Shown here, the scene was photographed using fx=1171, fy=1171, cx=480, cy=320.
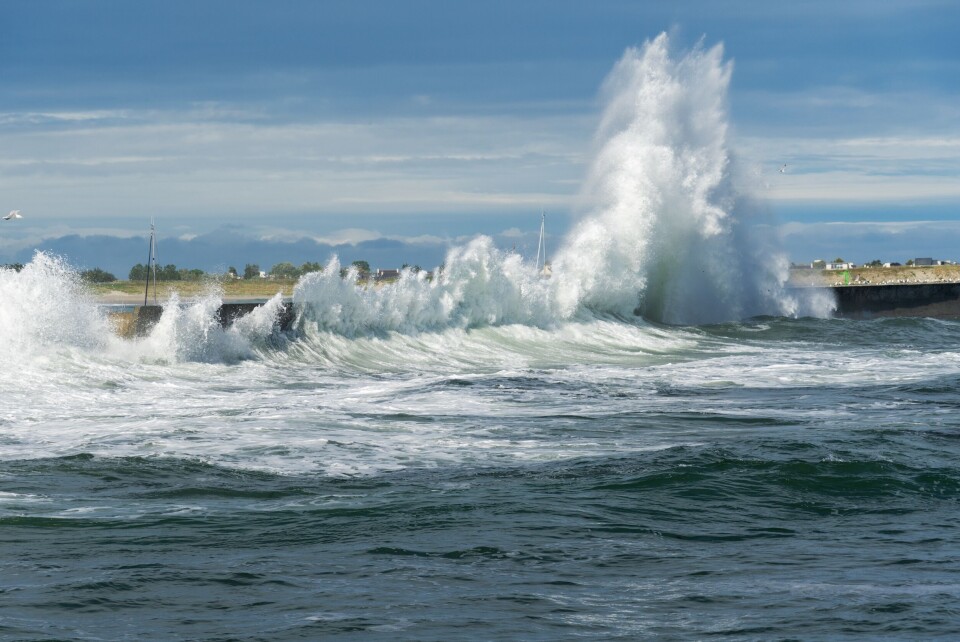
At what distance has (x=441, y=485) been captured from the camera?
821cm

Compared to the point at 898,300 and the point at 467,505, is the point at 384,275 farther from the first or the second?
the point at 467,505

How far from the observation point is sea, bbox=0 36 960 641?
530 centimetres

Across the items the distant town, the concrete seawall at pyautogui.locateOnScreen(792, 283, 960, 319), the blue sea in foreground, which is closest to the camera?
the blue sea in foreground

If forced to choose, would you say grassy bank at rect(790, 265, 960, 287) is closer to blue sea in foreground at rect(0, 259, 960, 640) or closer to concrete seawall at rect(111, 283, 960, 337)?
concrete seawall at rect(111, 283, 960, 337)

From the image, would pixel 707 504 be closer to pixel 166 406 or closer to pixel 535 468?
pixel 535 468

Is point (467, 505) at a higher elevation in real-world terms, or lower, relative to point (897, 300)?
lower

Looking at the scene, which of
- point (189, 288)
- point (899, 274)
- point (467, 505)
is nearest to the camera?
point (467, 505)

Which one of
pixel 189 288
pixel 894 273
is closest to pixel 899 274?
pixel 894 273

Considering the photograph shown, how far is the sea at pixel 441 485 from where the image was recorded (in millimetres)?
5301

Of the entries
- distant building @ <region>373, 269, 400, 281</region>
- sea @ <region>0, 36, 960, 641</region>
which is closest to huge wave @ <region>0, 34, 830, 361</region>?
sea @ <region>0, 36, 960, 641</region>

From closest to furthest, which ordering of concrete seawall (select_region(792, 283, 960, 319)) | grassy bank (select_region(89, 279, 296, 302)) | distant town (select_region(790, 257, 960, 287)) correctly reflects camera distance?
1. concrete seawall (select_region(792, 283, 960, 319))
2. grassy bank (select_region(89, 279, 296, 302))
3. distant town (select_region(790, 257, 960, 287))

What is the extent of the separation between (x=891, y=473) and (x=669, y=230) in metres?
23.4

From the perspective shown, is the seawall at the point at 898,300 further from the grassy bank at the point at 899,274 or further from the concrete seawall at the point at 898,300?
the grassy bank at the point at 899,274

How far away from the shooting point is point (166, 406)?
12578 mm
